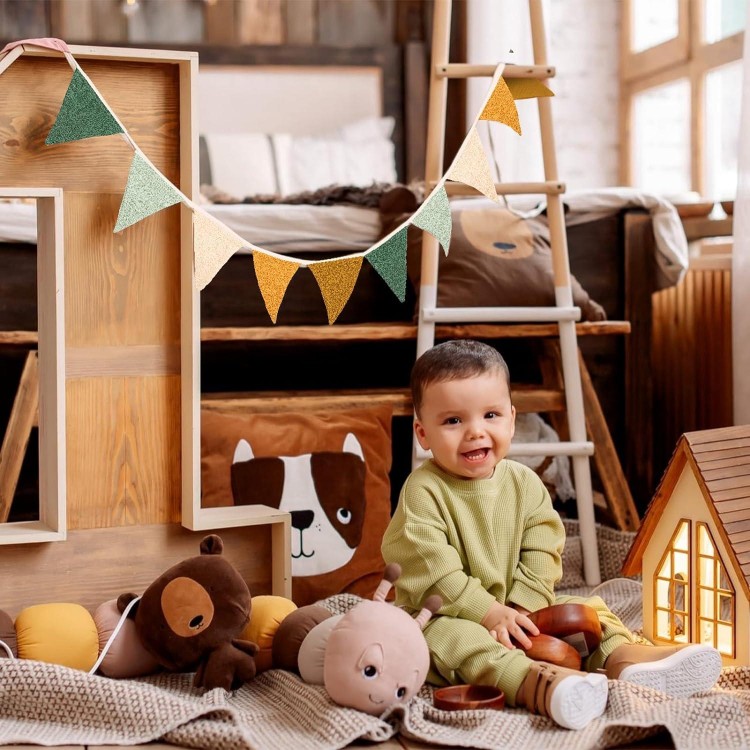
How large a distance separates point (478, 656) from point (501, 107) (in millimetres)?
995

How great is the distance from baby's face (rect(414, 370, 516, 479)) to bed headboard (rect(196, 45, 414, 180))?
298 cm

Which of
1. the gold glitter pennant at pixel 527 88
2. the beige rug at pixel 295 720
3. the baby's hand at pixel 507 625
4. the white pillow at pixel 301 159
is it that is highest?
the white pillow at pixel 301 159

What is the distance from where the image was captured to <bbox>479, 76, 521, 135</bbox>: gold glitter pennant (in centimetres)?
193

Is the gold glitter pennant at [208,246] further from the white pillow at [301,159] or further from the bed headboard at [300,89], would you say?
the bed headboard at [300,89]

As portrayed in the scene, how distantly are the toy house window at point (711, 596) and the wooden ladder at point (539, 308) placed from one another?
614mm

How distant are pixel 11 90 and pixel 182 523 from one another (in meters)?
0.75

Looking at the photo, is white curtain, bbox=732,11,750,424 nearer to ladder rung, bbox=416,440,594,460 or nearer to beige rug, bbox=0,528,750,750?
ladder rung, bbox=416,440,594,460

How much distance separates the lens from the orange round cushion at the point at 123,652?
158 centimetres

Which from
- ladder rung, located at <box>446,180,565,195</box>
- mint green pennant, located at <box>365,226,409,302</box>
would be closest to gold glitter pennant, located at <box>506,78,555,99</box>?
ladder rung, located at <box>446,180,565,195</box>

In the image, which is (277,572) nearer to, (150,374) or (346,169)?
(150,374)

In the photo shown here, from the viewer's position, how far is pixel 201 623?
1.54 meters

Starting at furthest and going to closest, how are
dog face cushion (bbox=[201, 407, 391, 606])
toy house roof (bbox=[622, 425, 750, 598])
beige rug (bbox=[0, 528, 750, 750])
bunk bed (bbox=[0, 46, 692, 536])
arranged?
bunk bed (bbox=[0, 46, 692, 536]) < dog face cushion (bbox=[201, 407, 391, 606]) < toy house roof (bbox=[622, 425, 750, 598]) < beige rug (bbox=[0, 528, 750, 750])

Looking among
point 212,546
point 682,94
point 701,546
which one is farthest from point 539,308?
point 682,94

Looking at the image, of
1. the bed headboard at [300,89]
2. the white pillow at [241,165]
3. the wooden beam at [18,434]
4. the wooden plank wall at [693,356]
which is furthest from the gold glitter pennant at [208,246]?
the bed headboard at [300,89]
